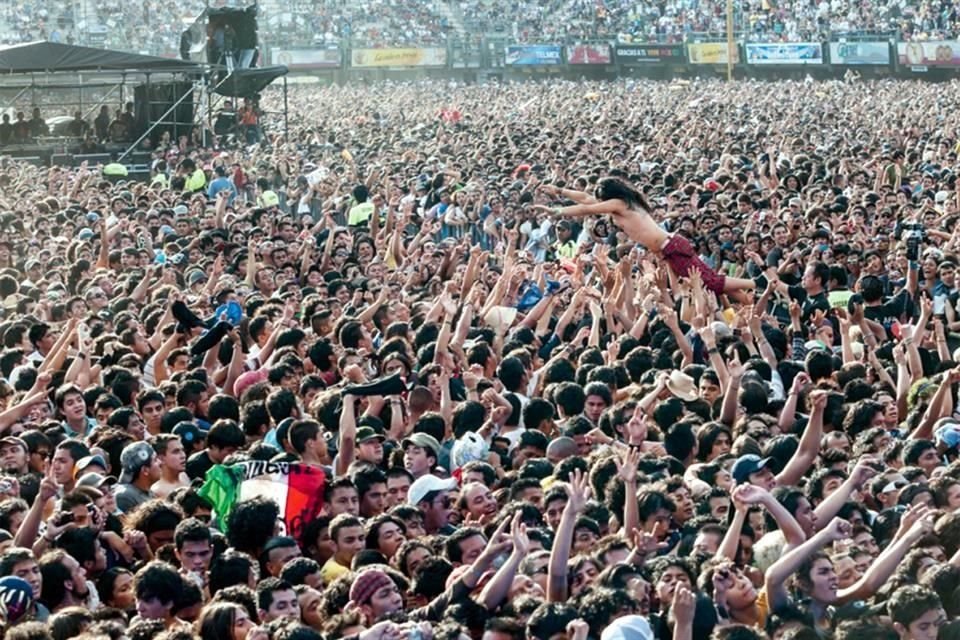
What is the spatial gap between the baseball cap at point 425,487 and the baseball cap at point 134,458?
48.7 inches

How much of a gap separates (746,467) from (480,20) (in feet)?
162

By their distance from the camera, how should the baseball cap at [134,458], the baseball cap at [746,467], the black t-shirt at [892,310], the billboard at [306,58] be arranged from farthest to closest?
the billboard at [306,58] < the black t-shirt at [892,310] < the baseball cap at [134,458] < the baseball cap at [746,467]

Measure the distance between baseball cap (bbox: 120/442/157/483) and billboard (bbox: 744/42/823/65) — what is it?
4181 centimetres

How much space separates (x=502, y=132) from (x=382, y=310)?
699 inches

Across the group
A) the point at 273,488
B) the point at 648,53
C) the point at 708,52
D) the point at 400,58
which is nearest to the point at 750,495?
the point at 273,488

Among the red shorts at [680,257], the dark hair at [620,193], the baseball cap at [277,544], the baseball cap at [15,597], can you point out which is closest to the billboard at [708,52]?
the dark hair at [620,193]

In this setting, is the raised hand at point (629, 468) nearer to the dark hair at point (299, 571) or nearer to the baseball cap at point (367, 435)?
the dark hair at point (299, 571)

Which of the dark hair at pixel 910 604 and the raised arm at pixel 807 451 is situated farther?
the raised arm at pixel 807 451

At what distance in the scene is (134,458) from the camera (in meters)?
8.32

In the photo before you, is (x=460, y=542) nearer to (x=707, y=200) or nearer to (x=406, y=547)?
(x=406, y=547)

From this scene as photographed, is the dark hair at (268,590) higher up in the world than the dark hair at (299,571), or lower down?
higher up

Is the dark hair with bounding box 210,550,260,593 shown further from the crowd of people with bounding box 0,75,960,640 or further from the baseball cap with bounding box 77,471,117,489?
the baseball cap with bounding box 77,471,117,489

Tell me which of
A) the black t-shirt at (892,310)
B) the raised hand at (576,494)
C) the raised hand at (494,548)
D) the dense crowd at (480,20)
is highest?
the dense crowd at (480,20)

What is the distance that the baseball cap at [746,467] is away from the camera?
26.2 feet
